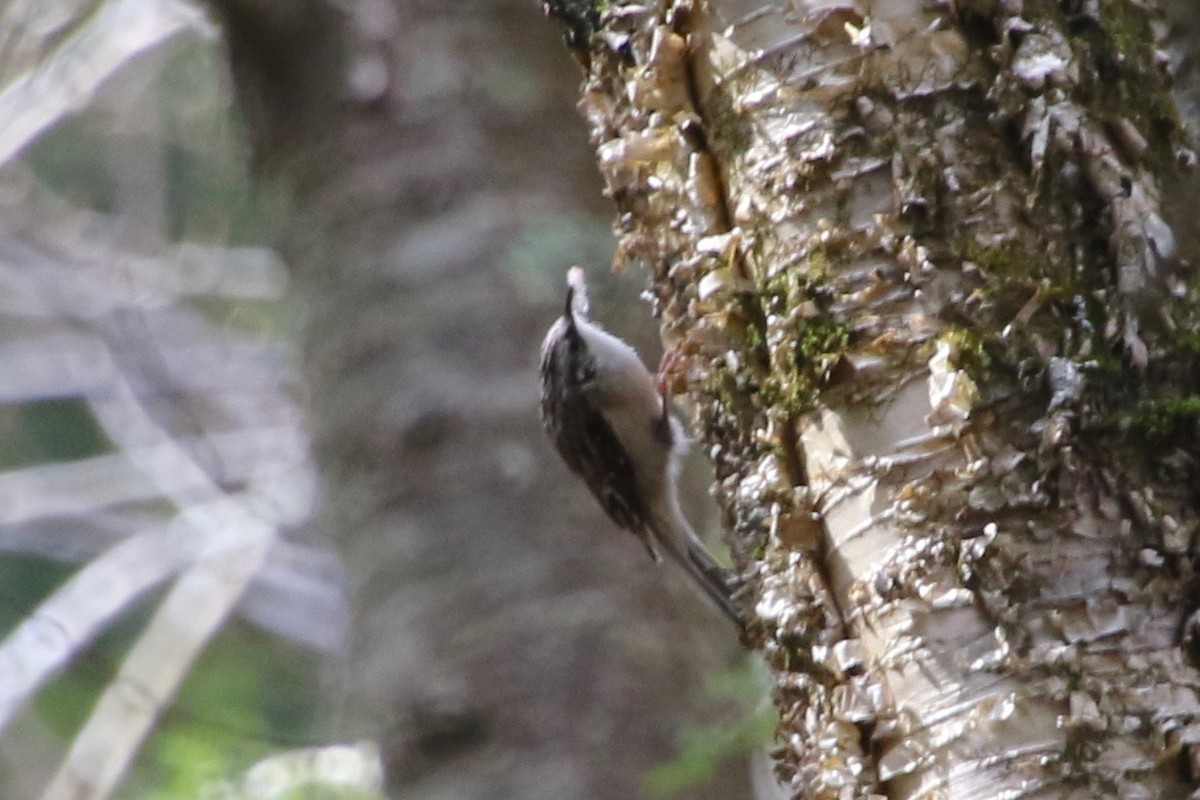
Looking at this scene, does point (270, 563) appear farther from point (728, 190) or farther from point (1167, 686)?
point (1167, 686)

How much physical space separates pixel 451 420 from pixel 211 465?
8.09 ft

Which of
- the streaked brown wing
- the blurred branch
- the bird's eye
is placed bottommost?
the streaked brown wing

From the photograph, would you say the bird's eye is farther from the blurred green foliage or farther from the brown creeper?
the blurred green foliage

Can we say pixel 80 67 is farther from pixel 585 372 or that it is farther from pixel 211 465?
pixel 585 372

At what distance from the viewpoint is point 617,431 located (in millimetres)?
2932

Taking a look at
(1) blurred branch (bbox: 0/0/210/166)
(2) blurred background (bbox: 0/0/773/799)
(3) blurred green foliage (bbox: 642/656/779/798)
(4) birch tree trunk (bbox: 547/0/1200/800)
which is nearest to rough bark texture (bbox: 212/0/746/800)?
(2) blurred background (bbox: 0/0/773/799)

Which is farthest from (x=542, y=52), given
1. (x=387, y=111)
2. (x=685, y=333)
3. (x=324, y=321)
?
(x=685, y=333)

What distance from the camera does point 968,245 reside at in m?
1.36

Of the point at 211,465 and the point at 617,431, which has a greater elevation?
the point at 617,431

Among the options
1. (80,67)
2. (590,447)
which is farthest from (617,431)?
(80,67)

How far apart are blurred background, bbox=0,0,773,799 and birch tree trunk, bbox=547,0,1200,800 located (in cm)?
39

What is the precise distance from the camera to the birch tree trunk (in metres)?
1.25

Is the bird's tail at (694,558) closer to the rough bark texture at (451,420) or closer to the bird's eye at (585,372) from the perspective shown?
the rough bark texture at (451,420)

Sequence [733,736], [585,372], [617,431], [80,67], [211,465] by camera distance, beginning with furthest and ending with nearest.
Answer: [211,465]
[80,67]
[617,431]
[585,372]
[733,736]
